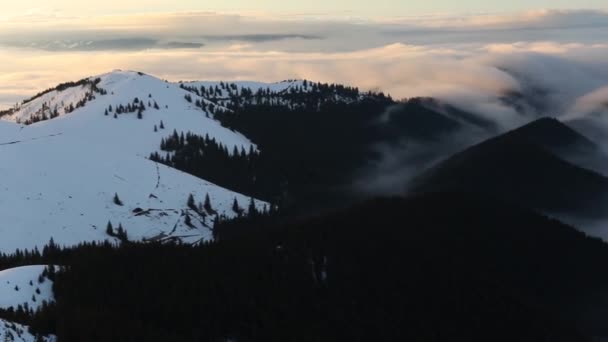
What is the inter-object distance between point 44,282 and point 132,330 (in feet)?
85.7

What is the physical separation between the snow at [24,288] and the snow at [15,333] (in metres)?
24.6

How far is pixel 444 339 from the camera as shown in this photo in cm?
19750

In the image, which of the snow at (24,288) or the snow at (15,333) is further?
the snow at (24,288)

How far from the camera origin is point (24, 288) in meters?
147

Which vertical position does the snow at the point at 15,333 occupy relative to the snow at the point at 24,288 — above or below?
above

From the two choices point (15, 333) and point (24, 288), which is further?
point (24, 288)

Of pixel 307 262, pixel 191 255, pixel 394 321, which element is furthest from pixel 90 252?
pixel 394 321

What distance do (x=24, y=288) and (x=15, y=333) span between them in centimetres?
3807

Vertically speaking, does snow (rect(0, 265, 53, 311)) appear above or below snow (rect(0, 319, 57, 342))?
below

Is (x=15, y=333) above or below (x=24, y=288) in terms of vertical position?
above

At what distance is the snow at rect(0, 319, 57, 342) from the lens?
109m

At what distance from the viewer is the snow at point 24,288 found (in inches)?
5591

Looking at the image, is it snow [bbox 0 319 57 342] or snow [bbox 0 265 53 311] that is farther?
snow [bbox 0 265 53 311]

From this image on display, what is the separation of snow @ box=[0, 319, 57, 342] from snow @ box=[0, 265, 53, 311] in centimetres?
2455
